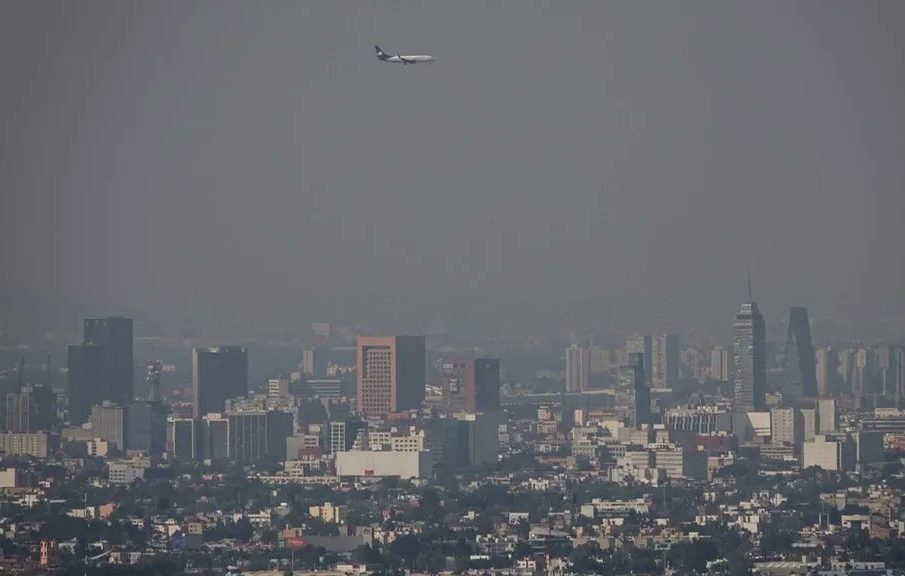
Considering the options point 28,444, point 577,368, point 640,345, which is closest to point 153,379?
point 28,444

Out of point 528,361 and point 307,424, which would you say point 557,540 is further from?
point 528,361

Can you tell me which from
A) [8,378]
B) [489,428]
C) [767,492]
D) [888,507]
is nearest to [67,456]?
[8,378]

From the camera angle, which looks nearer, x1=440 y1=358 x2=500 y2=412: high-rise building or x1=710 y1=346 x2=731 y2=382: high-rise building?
x1=440 y1=358 x2=500 y2=412: high-rise building

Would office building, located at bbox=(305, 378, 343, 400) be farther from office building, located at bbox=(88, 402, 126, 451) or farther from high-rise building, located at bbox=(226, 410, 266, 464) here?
office building, located at bbox=(88, 402, 126, 451)

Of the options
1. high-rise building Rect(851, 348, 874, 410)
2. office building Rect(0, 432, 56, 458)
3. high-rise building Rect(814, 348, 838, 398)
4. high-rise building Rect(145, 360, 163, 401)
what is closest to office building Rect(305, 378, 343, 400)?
high-rise building Rect(145, 360, 163, 401)

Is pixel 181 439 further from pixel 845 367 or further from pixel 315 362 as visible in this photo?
pixel 845 367

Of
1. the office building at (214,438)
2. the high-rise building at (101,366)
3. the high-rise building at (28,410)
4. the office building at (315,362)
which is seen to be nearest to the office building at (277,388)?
the office building at (315,362)

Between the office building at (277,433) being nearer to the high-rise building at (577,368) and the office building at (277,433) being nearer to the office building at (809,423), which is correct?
the office building at (809,423)
